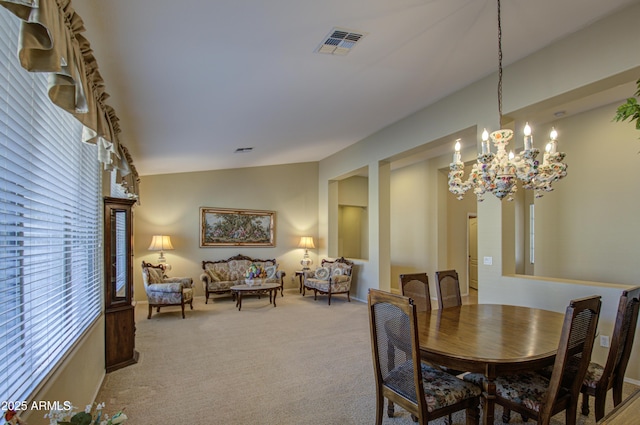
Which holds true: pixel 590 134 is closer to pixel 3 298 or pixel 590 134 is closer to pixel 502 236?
pixel 502 236

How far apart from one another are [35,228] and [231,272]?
5.93 m

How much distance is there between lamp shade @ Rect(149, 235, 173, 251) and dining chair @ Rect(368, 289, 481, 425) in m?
5.65

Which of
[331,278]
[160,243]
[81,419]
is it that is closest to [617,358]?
[81,419]

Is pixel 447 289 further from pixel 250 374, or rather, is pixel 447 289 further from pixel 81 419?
pixel 81 419

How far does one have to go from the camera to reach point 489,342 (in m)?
2.12

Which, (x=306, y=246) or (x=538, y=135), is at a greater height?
(x=538, y=135)

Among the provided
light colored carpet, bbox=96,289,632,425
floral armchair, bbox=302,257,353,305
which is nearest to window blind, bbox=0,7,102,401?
light colored carpet, bbox=96,289,632,425

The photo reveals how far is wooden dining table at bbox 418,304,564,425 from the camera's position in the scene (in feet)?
6.20

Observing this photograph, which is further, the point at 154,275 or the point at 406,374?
the point at 154,275

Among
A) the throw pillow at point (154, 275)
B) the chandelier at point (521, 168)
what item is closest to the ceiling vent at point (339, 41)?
the chandelier at point (521, 168)

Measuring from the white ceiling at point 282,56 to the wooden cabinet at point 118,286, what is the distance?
105 centimetres

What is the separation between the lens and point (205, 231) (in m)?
7.53

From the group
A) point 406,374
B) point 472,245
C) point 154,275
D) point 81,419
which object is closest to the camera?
point 81,419

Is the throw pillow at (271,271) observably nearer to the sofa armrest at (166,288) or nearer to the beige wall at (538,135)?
the beige wall at (538,135)
